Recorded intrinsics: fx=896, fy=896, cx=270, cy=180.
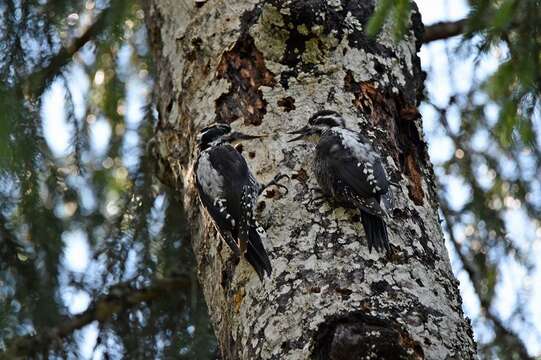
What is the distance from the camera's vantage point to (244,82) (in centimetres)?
361

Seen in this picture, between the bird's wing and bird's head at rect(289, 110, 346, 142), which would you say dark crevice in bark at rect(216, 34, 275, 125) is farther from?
the bird's wing

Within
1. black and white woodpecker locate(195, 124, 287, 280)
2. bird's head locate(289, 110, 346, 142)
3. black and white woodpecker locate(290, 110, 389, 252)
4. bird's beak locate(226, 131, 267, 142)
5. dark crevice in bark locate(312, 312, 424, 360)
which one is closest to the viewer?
dark crevice in bark locate(312, 312, 424, 360)

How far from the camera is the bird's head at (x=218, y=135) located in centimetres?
347

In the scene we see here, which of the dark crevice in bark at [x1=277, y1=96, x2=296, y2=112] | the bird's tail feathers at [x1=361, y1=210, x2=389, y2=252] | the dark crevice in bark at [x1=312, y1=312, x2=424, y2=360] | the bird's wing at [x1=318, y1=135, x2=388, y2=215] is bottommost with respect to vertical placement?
the dark crevice in bark at [x1=312, y1=312, x2=424, y2=360]

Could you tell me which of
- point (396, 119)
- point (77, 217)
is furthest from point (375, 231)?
point (77, 217)

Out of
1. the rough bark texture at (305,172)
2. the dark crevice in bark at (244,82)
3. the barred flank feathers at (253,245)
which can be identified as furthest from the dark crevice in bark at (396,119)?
the barred flank feathers at (253,245)

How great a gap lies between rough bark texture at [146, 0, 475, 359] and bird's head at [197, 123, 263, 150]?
0.04m

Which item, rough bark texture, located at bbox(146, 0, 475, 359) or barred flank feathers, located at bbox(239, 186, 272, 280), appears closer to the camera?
rough bark texture, located at bbox(146, 0, 475, 359)

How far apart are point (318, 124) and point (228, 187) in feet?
1.74

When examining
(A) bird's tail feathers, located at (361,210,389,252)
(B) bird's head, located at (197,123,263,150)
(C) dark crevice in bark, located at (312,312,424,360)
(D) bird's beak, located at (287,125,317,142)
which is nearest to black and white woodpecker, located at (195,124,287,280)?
(B) bird's head, located at (197,123,263,150)

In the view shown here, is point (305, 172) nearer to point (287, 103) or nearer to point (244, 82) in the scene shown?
point (287, 103)

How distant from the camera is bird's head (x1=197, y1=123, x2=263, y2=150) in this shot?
347cm

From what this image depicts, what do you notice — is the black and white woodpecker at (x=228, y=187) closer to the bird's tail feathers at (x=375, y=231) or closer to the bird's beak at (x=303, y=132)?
the bird's beak at (x=303, y=132)

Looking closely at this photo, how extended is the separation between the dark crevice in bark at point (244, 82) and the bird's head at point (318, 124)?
7.5 inches
